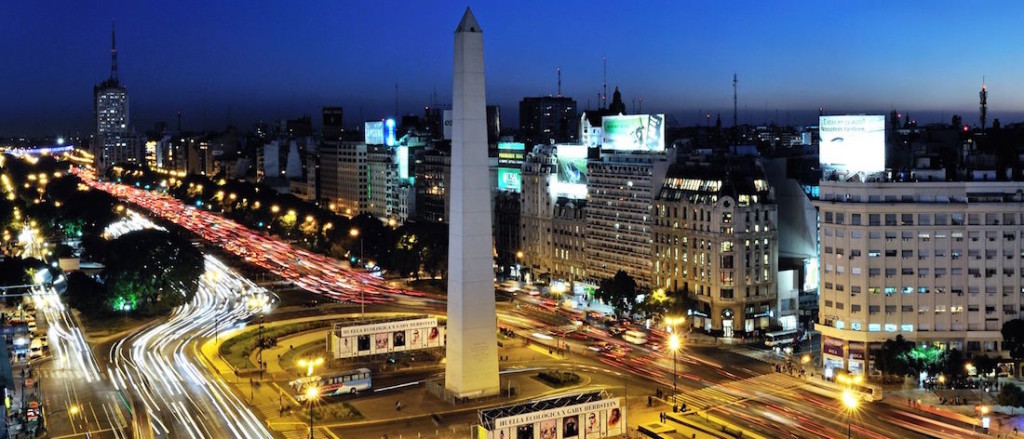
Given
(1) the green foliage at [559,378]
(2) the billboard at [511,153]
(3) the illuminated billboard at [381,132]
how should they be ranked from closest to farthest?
(1) the green foliage at [559,378]
(2) the billboard at [511,153]
(3) the illuminated billboard at [381,132]

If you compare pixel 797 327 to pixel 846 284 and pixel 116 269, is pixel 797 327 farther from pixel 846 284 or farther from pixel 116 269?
pixel 116 269

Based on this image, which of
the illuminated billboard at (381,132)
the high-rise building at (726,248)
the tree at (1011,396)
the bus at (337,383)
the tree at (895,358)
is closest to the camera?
the tree at (1011,396)

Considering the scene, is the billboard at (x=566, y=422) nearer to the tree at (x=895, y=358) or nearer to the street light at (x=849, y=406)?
the street light at (x=849, y=406)

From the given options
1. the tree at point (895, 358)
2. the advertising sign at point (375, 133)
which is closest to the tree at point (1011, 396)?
the tree at point (895, 358)

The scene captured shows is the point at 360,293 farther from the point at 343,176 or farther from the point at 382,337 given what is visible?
the point at 343,176

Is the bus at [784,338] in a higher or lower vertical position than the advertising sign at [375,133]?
lower

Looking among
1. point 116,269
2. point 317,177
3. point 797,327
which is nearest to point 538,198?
point 797,327

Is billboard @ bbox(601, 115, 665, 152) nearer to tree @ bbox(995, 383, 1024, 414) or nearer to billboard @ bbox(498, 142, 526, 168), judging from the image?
billboard @ bbox(498, 142, 526, 168)
